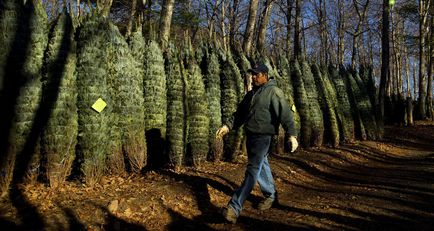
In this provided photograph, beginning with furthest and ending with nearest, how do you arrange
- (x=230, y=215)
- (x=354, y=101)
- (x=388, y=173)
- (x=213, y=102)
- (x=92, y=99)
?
(x=354, y=101) < (x=213, y=102) < (x=388, y=173) < (x=92, y=99) < (x=230, y=215)

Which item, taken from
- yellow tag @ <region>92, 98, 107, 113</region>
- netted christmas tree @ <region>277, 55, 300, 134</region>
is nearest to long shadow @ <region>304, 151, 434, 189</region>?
netted christmas tree @ <region>277, 55, 300, 134</region>

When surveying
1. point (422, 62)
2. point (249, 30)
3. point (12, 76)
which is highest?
point (422, 62)

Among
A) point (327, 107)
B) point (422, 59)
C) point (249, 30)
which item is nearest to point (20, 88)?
point (249, 30)

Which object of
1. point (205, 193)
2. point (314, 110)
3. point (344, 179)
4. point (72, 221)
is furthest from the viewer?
point (314, 110)

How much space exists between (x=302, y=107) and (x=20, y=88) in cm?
810

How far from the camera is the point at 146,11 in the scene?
61.8 ft

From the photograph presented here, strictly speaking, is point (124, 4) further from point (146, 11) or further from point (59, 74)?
point (59, 74)

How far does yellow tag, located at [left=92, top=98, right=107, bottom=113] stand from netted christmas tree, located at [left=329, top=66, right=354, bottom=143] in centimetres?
906

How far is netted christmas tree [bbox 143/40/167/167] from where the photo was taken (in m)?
7.84

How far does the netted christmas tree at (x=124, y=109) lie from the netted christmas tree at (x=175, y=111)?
27.3 inches

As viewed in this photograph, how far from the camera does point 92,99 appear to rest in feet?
21.7

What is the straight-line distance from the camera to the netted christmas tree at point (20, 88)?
19.4 feet

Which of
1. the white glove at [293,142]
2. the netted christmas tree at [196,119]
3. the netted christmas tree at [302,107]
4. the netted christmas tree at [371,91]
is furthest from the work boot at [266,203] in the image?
the netted christmas tree at [371,91]

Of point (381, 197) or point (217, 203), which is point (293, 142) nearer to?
point (217, 203)
